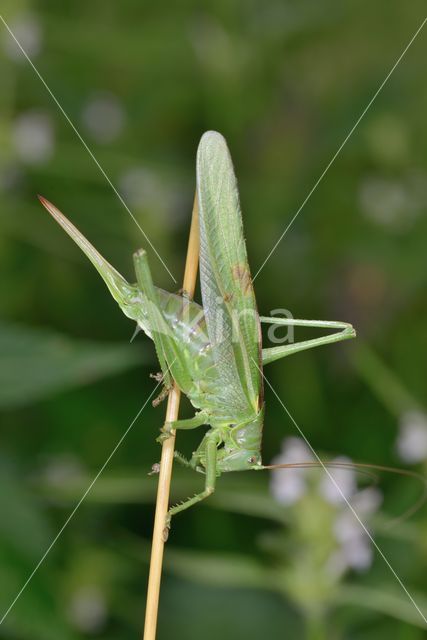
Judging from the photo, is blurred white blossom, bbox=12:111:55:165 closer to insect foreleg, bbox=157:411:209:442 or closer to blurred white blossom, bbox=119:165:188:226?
blurred white blossom, bbox=119:165:188:226

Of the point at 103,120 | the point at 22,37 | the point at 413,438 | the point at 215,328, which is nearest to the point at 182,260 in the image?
the point at 103,120

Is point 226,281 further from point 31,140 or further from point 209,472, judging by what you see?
point 31,140

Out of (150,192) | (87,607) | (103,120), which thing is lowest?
(87,607)

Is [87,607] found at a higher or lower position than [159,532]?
lower

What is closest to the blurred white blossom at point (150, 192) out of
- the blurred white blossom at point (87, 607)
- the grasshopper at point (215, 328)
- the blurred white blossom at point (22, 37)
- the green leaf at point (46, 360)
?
the blurred white blossom at point (22, 37)

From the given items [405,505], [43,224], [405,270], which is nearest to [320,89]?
→ [405,270]

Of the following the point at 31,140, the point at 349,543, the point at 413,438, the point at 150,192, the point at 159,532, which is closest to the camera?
the point at 159,532

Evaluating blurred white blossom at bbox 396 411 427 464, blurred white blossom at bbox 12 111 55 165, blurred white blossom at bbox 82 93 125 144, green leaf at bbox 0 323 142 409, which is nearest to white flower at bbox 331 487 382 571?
blurred white blossom at bbox 396 411 427 464
